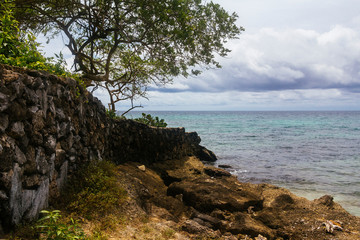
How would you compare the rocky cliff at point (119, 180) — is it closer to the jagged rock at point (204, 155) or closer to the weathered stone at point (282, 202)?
the weathered stone at point (282, 202)

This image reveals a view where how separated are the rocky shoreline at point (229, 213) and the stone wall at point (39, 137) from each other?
1.69 metres

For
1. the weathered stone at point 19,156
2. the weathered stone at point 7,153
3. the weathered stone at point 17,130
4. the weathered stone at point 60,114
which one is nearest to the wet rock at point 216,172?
the weathered stone at point 60,114

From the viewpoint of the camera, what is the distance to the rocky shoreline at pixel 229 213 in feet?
22.3

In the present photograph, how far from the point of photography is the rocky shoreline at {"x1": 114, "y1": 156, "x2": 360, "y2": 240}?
22.3 feet

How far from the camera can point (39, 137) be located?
485 centimetres

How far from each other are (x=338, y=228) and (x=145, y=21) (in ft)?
31.4

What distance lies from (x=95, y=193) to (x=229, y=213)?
3902mm

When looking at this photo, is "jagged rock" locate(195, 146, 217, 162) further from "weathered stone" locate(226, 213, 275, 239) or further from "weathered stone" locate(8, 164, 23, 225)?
"weathered stone" locate(8, 164, 23, 225)

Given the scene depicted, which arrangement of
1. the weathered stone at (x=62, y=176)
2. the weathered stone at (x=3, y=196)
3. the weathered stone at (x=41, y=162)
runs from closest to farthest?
the weathered stone at (x=3, y=196) → the weathered stone at (x=41, y=162) → the weathered stone at (x=62, y=176)

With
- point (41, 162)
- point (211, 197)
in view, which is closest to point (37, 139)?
point (41, 162)

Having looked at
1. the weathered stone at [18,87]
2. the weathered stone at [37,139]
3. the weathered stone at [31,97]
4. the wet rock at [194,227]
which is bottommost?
the wet rock at [194,227]

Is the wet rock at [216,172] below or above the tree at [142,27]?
below

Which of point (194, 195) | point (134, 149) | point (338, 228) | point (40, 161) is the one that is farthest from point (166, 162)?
point (40, 161)

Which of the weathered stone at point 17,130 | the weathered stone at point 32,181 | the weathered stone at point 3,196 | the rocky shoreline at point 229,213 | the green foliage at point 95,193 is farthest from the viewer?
the rocky shoreline at point 229,213
